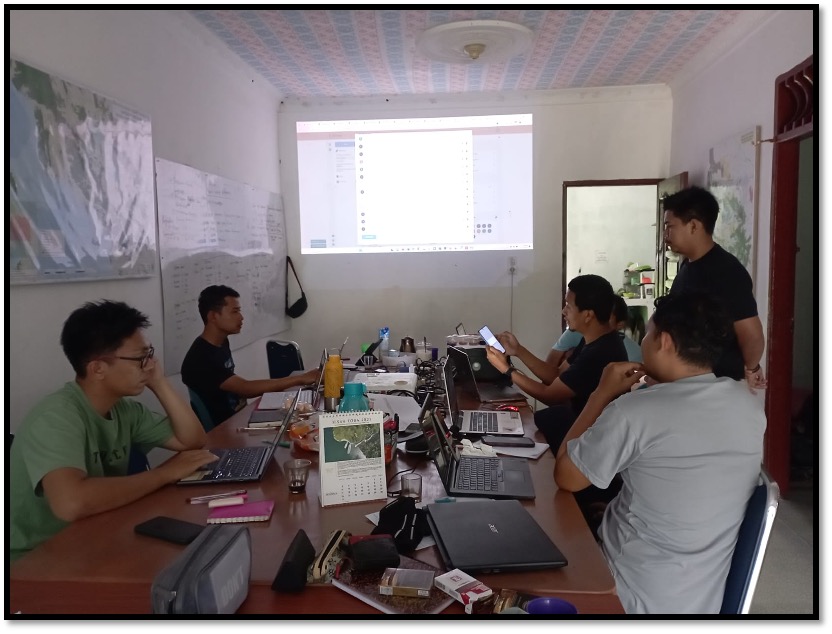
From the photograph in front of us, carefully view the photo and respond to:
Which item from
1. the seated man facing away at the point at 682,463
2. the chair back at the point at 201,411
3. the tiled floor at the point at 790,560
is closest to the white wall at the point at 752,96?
the tiled floor at the point at 790,560

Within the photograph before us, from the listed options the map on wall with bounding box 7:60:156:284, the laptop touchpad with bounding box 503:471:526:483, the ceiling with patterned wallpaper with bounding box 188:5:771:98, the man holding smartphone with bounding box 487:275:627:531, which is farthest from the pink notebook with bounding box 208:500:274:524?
the ceiling with patterned wallpaper with bounding box 188:5:771:98

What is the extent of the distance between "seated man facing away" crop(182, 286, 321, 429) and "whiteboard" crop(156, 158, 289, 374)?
50 cm

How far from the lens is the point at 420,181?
16.5ft

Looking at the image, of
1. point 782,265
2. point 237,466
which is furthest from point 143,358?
point 782,265

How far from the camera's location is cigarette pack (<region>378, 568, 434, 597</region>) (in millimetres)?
1125

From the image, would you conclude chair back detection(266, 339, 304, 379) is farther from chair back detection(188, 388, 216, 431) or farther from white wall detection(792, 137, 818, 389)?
white wall detection(792, 137, 818, 389)

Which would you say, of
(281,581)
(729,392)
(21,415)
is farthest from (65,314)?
(729,392)

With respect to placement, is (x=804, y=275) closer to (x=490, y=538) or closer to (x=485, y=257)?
(x=485, y=257)

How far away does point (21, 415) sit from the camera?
2.08 meters

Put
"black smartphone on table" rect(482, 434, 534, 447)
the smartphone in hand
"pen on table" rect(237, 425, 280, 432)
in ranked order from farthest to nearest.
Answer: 1. the smartphone in hand
2. "pen on table" rect(237, 425, 280, 432)
3. "black smartphone on table" rect(482, 434, 534, 447)

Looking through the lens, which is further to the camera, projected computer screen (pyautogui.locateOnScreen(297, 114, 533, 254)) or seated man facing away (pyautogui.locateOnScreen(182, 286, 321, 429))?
projected computer screen (pyautogui.locateOnScreen(297, 114, 533, 254))

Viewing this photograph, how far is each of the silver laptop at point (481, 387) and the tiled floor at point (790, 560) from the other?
115cm

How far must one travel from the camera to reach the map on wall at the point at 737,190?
11.4ft

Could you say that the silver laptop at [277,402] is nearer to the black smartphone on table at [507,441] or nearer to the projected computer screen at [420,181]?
the black smartphone on table at [507,441]
